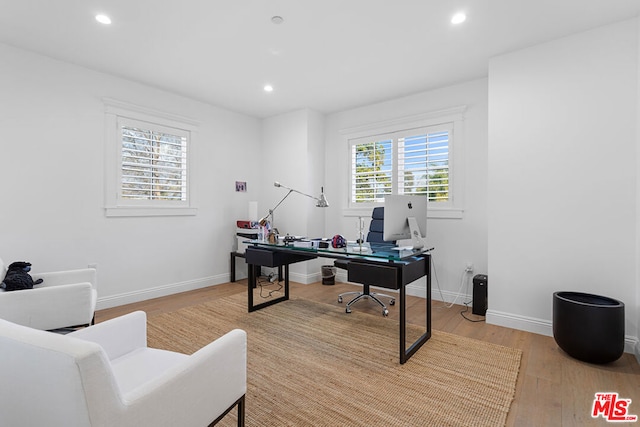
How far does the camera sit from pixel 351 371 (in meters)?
2.30

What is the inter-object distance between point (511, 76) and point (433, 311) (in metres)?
2.62

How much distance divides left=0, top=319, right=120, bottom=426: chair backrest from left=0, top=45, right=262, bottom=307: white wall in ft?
9.46

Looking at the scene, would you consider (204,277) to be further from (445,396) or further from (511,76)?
(511,76)

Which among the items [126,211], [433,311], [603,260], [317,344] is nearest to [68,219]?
[126,211]

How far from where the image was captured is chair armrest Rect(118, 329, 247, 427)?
3.40 ft

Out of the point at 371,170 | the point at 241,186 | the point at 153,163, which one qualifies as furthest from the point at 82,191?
the point at 371,170

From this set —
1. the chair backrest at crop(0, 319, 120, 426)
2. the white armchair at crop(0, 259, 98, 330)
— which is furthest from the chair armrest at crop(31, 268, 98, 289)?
the chair backrest at crop(0, 319, 120, 426)

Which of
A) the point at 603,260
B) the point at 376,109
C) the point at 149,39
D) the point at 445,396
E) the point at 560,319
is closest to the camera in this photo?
the point at 445,396

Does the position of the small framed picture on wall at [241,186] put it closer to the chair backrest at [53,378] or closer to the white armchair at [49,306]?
the white armchair at [49,306]

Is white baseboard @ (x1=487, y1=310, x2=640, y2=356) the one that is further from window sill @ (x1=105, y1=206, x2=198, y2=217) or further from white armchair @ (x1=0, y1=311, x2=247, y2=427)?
window sill @ (x1=105, y1=206, x2=198, y2=217)

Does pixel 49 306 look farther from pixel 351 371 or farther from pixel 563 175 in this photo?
pixel 563 175

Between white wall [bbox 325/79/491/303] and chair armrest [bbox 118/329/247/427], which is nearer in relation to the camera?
chair armrest [bbox 118/329/247/427]

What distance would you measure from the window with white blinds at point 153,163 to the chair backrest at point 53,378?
3286 millimetres

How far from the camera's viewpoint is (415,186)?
4289 mm
